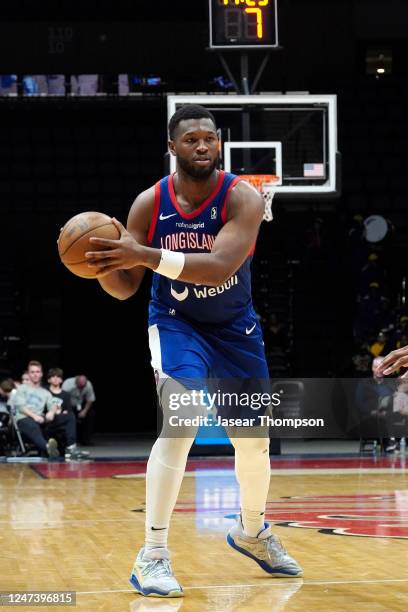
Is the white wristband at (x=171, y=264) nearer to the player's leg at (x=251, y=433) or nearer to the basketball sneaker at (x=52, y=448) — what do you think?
the player's leg at (x=251, y=433)

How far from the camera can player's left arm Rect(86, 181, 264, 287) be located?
12.9ft

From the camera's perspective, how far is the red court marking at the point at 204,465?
1151 centimetres

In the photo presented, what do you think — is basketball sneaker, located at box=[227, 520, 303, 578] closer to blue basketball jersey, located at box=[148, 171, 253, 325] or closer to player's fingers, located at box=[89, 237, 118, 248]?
blue basketball jersey, located at box=[148, 171, 253, 325]

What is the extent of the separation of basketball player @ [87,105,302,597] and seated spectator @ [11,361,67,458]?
9.59 meters

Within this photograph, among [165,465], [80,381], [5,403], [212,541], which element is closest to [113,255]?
[165,465]

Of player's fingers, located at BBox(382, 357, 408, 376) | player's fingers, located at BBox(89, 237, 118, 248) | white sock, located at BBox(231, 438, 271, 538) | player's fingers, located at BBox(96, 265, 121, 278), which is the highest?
player's fingers, located at BBox(89, 237, 118, 248)

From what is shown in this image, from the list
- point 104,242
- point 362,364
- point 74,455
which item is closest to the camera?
point 104,242

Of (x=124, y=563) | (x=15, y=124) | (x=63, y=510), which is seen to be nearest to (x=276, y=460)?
(x=63, y=510)

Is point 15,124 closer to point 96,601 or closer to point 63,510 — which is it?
point 63,510

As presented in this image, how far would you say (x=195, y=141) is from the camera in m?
4.48

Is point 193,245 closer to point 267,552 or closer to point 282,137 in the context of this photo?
point 267,552

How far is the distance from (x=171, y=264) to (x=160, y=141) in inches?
682

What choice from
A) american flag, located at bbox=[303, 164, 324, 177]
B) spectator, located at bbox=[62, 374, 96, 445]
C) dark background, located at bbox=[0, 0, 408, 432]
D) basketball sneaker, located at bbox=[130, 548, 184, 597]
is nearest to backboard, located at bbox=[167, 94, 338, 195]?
american flag, located at bbox=[303, 164, 324, 177]

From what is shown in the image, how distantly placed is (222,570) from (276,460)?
8520mm
